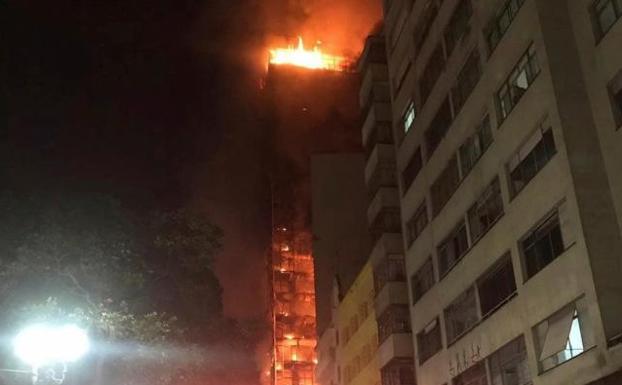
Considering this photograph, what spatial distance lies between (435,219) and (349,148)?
197ft

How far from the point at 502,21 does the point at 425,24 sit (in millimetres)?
9154

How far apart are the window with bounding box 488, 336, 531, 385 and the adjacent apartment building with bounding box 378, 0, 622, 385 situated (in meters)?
0.07

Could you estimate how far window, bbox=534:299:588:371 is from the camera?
1955cm

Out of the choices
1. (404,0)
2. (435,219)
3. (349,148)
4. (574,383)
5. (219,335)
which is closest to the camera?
(574,383)

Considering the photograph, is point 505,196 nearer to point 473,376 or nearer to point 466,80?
point 466,80

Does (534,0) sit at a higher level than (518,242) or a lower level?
higher

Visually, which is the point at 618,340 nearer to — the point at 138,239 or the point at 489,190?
the point at 489,190

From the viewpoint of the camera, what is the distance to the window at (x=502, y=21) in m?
24.3

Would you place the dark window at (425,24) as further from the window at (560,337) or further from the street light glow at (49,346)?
the street light glow at (49,346)

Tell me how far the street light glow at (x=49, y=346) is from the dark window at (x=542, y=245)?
44.5 ft

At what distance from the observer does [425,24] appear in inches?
1346

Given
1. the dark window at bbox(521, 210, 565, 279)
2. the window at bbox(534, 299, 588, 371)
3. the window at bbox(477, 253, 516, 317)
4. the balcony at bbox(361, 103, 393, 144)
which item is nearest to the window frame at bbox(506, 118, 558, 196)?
the dark window at bbox(521, 210, 565, 279)

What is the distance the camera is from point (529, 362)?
2188cm

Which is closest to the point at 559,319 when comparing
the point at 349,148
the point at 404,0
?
A: the point at 404,0
